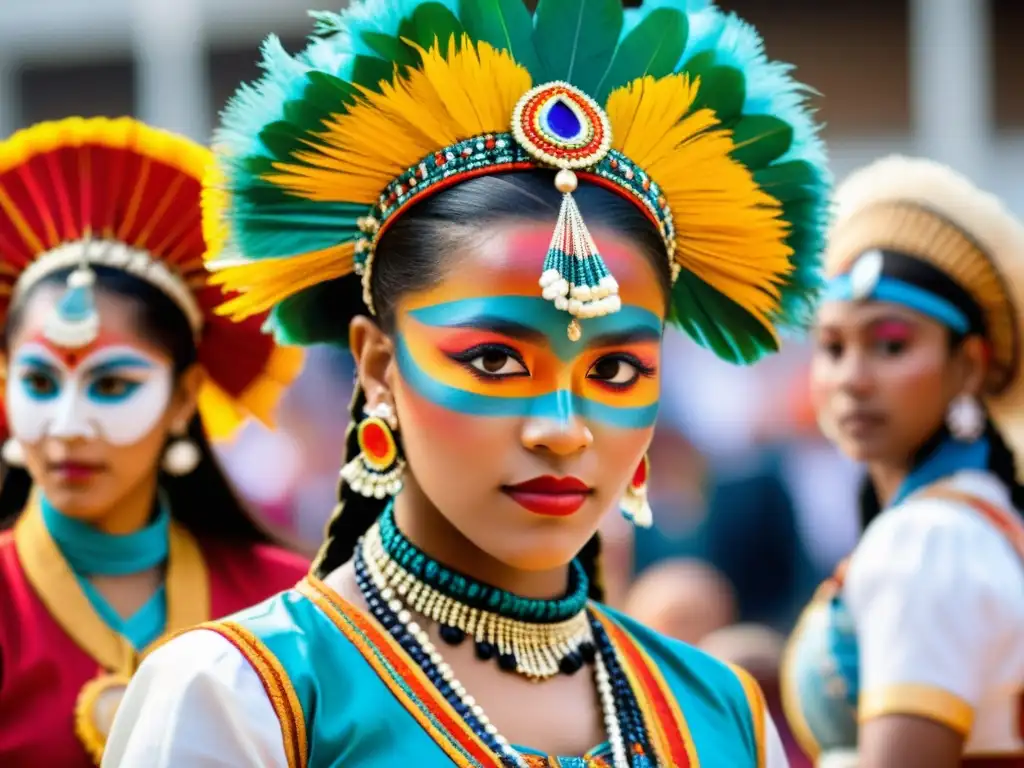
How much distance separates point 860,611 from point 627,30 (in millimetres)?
1736

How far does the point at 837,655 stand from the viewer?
13.1ft

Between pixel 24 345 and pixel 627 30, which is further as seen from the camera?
pixel 24 345

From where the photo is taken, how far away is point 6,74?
44.0ft

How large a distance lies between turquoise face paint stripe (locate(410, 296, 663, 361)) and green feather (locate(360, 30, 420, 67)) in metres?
0.38

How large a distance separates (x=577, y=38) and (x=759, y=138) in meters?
0.36

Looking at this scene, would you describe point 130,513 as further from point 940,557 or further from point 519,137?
point 940,557

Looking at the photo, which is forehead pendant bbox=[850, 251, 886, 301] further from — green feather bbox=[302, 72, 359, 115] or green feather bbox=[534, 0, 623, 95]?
green feather bbox=[302, 72, 359, 115]

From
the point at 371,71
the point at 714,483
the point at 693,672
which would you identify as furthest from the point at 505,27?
the point at 714,483

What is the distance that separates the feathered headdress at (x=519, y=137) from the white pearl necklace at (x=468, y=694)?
0.47 metres

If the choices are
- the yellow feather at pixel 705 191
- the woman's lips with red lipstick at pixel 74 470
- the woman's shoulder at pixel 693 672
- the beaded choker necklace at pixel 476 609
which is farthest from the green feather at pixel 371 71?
the woman's lips with red lipstick at pixel 74 470

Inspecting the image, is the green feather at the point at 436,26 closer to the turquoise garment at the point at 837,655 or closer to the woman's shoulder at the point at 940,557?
the woman's shoulder at the point at 940,557

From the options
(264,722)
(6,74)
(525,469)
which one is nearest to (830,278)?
(525,469)

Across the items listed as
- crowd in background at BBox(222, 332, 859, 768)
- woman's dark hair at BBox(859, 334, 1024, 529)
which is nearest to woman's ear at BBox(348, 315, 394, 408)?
woman's dark hair at BBox(859, 334, 1024, 529)

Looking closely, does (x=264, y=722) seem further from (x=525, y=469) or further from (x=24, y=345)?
(x=24, y=345)
